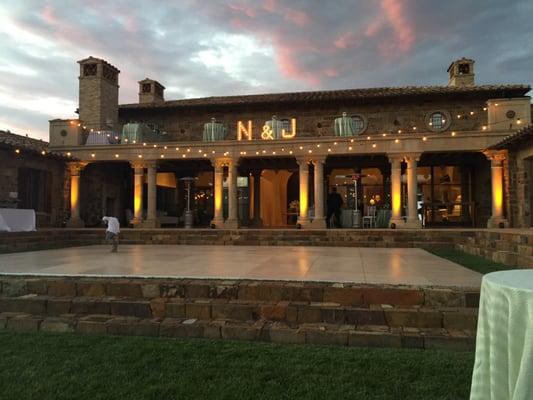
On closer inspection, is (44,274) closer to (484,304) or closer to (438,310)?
(438,310)

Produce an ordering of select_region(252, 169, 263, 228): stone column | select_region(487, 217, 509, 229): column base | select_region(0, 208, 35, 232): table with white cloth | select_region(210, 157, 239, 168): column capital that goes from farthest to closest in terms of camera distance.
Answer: select_region(252, 169, 263, 228): stone column, select_region(210, 157, 239, 168): column capital, select_region(487, 217, 509, 229): column base, select_region(0, 208, 35, 232): table with white cloth

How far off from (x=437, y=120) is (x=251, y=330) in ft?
64.2

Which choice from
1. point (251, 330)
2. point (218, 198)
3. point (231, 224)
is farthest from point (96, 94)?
point (251, 330)

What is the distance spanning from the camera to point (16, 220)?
13.3m

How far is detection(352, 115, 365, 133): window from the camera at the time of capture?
21953mm

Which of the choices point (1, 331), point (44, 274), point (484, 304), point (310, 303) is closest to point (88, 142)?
point (44, 274)

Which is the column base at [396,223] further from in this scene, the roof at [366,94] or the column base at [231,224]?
the roof at [366,94]

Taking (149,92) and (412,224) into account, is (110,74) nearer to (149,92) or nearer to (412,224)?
(149,92)

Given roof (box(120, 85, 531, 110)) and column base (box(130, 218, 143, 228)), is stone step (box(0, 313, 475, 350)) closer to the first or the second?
column base (box(130, 218, 143, 228))

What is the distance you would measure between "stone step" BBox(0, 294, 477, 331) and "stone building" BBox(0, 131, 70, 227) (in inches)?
450

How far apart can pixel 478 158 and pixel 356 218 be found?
6786 millimetres

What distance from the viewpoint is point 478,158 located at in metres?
20.2

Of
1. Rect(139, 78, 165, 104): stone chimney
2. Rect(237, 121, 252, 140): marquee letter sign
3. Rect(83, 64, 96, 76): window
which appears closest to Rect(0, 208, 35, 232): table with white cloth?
Rect(237, 121, 252, 140): marquee letter sign

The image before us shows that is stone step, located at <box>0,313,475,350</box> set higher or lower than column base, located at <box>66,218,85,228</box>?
lower
